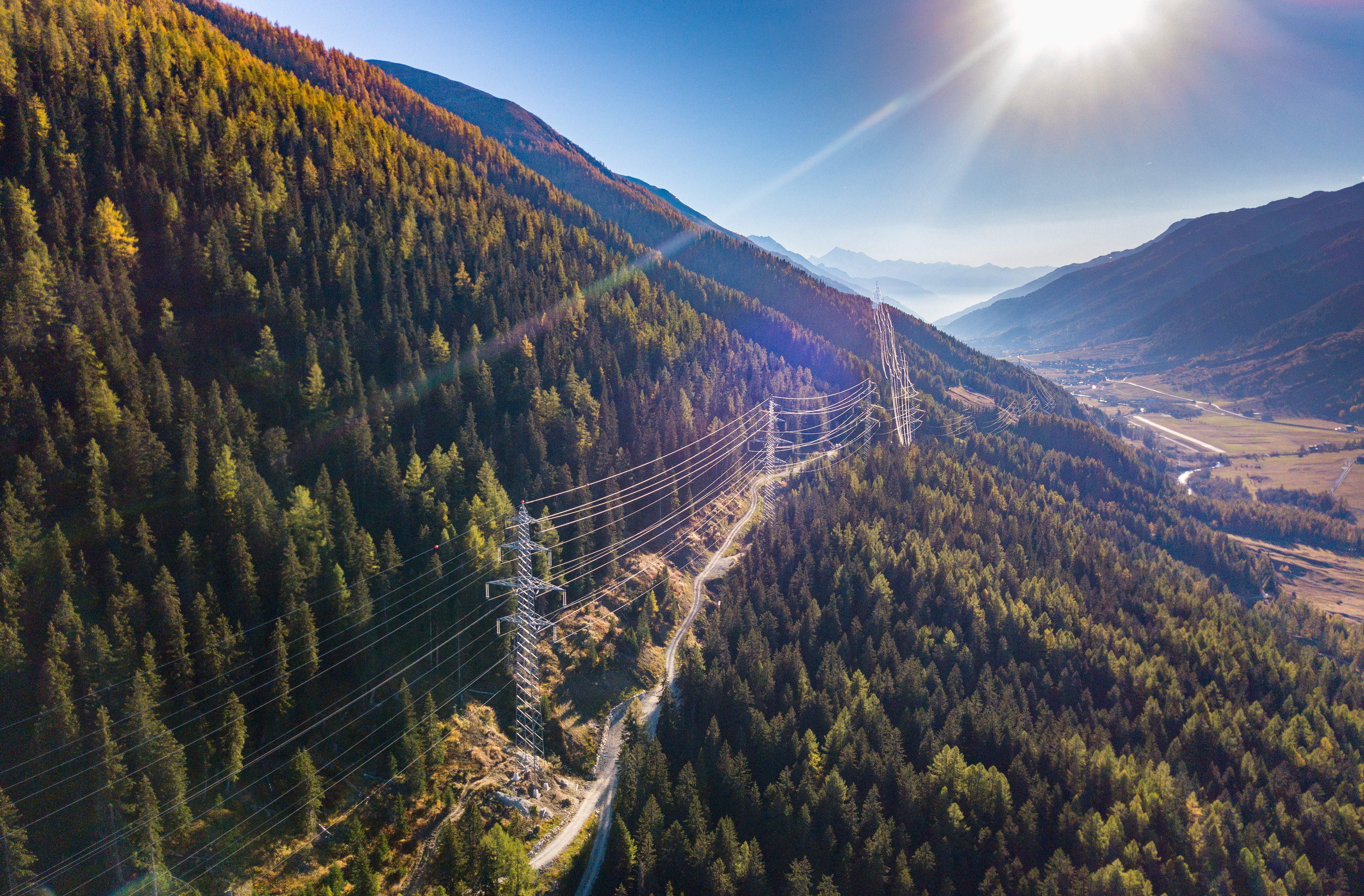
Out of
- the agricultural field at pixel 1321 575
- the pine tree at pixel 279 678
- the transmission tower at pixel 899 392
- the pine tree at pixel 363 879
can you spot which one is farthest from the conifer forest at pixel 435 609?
the agricultural field at pixel 1321 575


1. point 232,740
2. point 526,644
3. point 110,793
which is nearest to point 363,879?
point 232,740

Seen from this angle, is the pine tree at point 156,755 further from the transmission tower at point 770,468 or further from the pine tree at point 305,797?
the transmission tower at point 770,468

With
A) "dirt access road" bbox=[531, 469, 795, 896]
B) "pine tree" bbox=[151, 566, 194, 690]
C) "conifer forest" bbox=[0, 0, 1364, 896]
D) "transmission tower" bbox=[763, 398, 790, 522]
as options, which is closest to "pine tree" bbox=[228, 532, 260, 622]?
"conifer forest" bbox=[0, 0, 1364, 896]

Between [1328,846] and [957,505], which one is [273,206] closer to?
[957,505]

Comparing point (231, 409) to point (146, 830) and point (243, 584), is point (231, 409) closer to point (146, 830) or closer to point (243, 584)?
point (243, 584)

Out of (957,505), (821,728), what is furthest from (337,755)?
(957,505)
